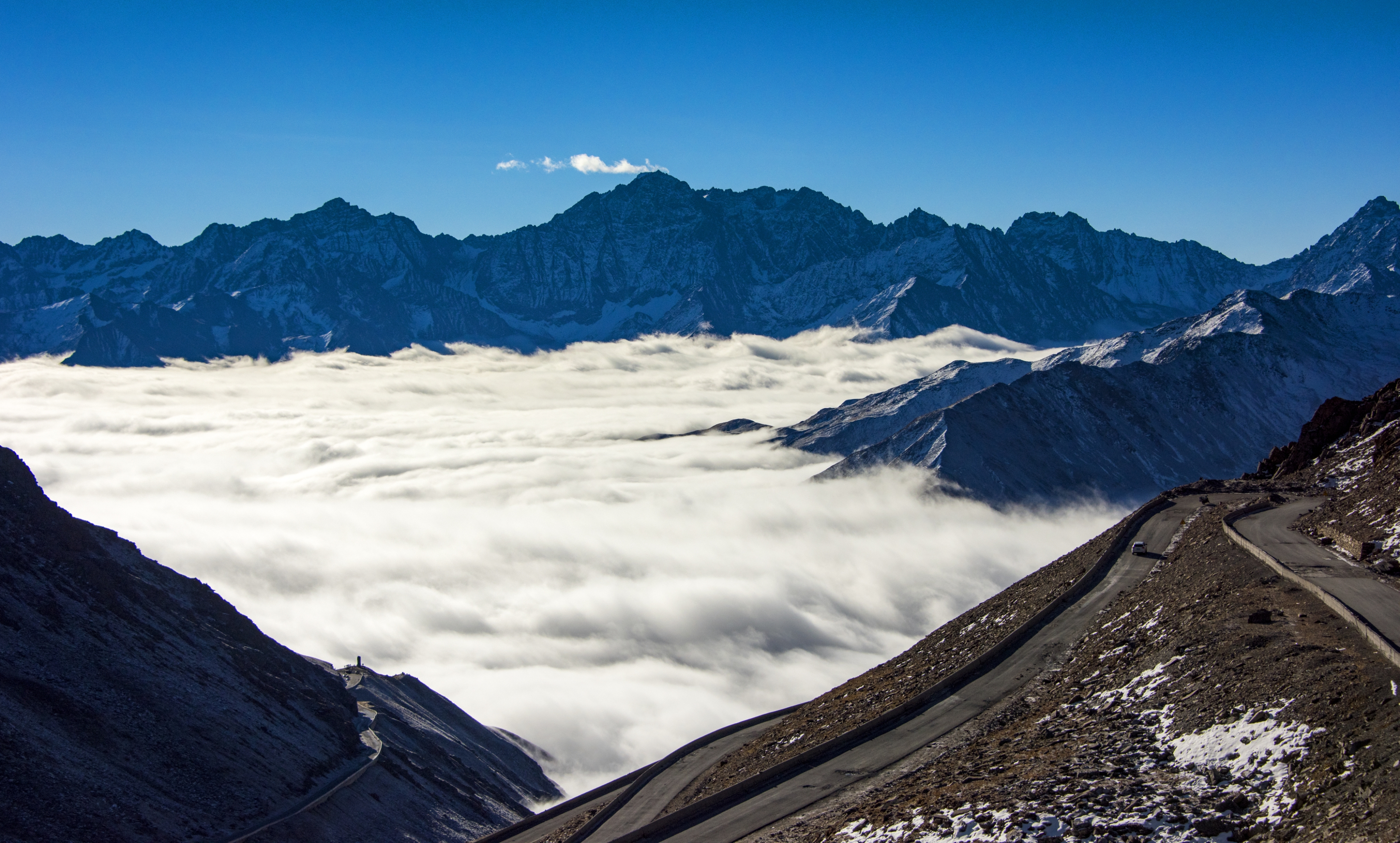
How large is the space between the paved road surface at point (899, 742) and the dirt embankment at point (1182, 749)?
0.98m

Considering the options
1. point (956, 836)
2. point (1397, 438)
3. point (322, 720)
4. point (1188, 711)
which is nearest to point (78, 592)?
point (322, 720)

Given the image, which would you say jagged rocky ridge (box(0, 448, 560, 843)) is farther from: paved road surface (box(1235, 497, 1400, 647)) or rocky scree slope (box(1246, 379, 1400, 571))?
rocky scree slope (box(1246, 379, 1400, 571))

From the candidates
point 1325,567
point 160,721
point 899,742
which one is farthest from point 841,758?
point 160,721

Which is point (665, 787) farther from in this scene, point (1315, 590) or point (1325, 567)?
point (1325, 567)

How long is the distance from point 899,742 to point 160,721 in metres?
44.3

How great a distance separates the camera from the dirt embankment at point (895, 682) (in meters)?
43.1

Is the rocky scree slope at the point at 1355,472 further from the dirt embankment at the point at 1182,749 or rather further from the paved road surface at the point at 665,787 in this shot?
the paved road surface at the point at 665,787

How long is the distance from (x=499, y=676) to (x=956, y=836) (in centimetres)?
16258

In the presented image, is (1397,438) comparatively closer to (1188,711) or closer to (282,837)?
(1188,711)

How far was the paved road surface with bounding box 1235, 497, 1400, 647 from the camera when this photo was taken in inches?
1358

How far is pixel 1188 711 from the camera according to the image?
1204 inches

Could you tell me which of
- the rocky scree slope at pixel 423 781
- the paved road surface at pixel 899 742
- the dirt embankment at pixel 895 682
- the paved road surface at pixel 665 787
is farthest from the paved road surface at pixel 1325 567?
the rocky scree slope at pixel 423 781

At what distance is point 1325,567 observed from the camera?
43.0 meters

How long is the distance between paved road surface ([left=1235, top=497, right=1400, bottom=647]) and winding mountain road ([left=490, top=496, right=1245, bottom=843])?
18.7ft
